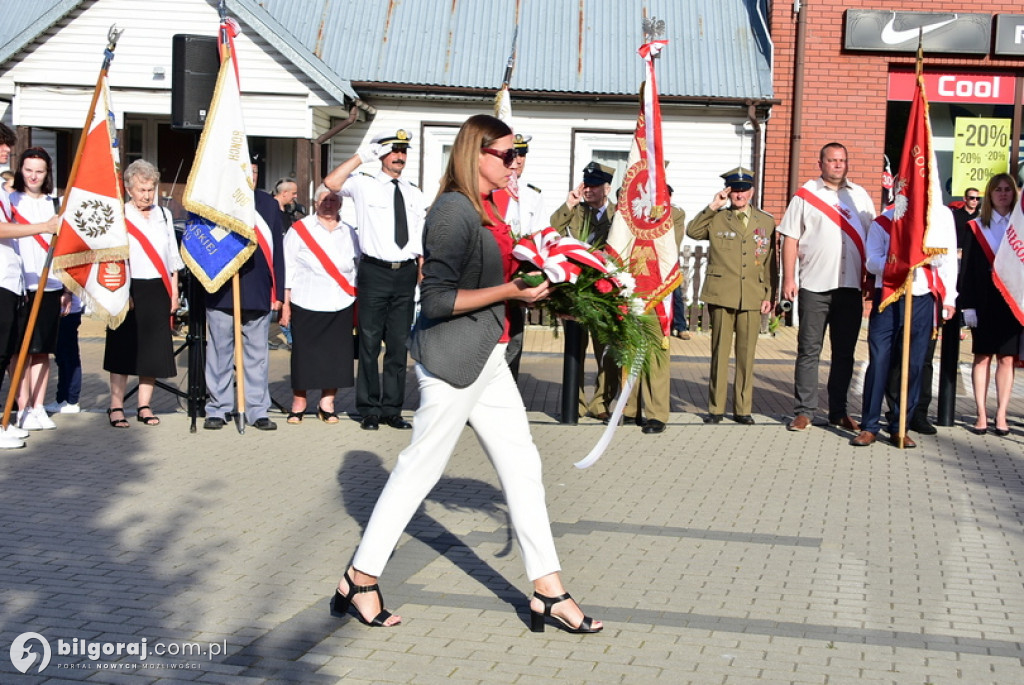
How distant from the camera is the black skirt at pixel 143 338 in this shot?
9.46 m

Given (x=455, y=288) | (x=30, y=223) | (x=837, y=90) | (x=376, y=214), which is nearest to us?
(x=455, y=288)

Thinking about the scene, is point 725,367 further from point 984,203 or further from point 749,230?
point 984,203

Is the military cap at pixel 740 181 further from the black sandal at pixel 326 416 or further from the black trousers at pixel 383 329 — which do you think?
the black sandal at pixel 326 416

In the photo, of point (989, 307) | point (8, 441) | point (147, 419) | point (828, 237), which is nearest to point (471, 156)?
point (8, 441)

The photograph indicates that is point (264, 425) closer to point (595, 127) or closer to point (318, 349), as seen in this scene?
point (318, 349)

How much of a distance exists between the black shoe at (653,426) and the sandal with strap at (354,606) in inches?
195

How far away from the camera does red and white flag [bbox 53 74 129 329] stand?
870cm

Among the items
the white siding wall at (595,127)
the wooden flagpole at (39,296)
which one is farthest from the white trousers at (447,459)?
the white siding wall at (595,127)

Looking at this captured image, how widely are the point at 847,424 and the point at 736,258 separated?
1.65m

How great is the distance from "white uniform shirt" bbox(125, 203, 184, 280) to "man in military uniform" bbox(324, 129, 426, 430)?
1332mm

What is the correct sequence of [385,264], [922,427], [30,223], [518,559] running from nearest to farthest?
[518,559]
[30,223]
[385,264]
[922,427]

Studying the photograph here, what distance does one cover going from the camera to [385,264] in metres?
9.66

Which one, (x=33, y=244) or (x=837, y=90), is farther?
(x=837, y=90)

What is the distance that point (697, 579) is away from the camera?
597 cm
